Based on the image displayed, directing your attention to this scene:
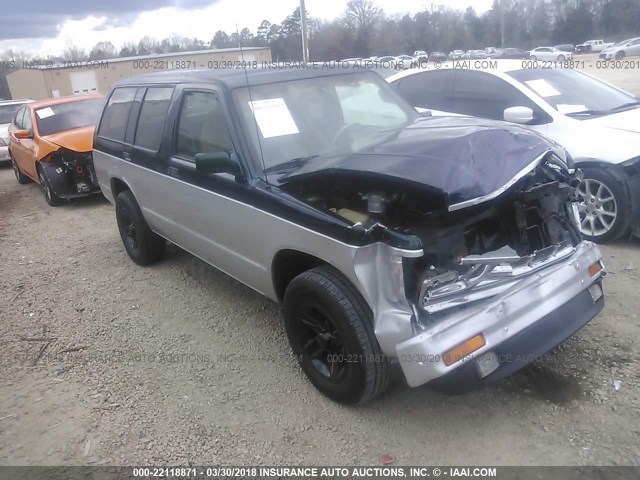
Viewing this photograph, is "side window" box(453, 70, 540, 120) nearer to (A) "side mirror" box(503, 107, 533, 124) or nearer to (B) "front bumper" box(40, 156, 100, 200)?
(A) "side mirror" box(503, 107, 533, 124)

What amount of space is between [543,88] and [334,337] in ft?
13.2

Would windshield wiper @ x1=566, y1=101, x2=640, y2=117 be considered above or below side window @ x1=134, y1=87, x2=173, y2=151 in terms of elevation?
below

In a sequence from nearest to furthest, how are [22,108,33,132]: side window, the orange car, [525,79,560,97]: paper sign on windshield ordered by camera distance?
[525,79,560,97]: paper sign on windshield, the orange car, [22,108,33,132]: side window

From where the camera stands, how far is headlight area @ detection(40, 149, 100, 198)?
815 centimetres

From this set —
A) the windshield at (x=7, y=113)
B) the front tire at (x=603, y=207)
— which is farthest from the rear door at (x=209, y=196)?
the windshield at (x=7, y=113)

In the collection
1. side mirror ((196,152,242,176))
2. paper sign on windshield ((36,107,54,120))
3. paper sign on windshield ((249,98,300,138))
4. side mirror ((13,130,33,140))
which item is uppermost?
paper sign on windshield ((249,98,300,138))

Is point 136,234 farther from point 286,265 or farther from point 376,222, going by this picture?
point 376,222

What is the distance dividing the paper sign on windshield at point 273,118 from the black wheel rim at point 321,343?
1213 millimetres

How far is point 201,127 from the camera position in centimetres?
386

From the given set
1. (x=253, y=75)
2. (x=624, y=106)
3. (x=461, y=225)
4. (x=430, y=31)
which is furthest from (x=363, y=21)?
(x=461, y=225)

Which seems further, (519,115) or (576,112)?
(576,112)

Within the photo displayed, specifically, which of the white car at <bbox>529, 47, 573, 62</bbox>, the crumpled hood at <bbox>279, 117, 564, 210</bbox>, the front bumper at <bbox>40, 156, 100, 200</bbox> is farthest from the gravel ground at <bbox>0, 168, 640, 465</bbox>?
the white car at <bbox>529, 47, 573, 62</bbox>

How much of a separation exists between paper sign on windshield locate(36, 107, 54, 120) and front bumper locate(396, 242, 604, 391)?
28.0 feet

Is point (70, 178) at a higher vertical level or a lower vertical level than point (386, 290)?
lower
